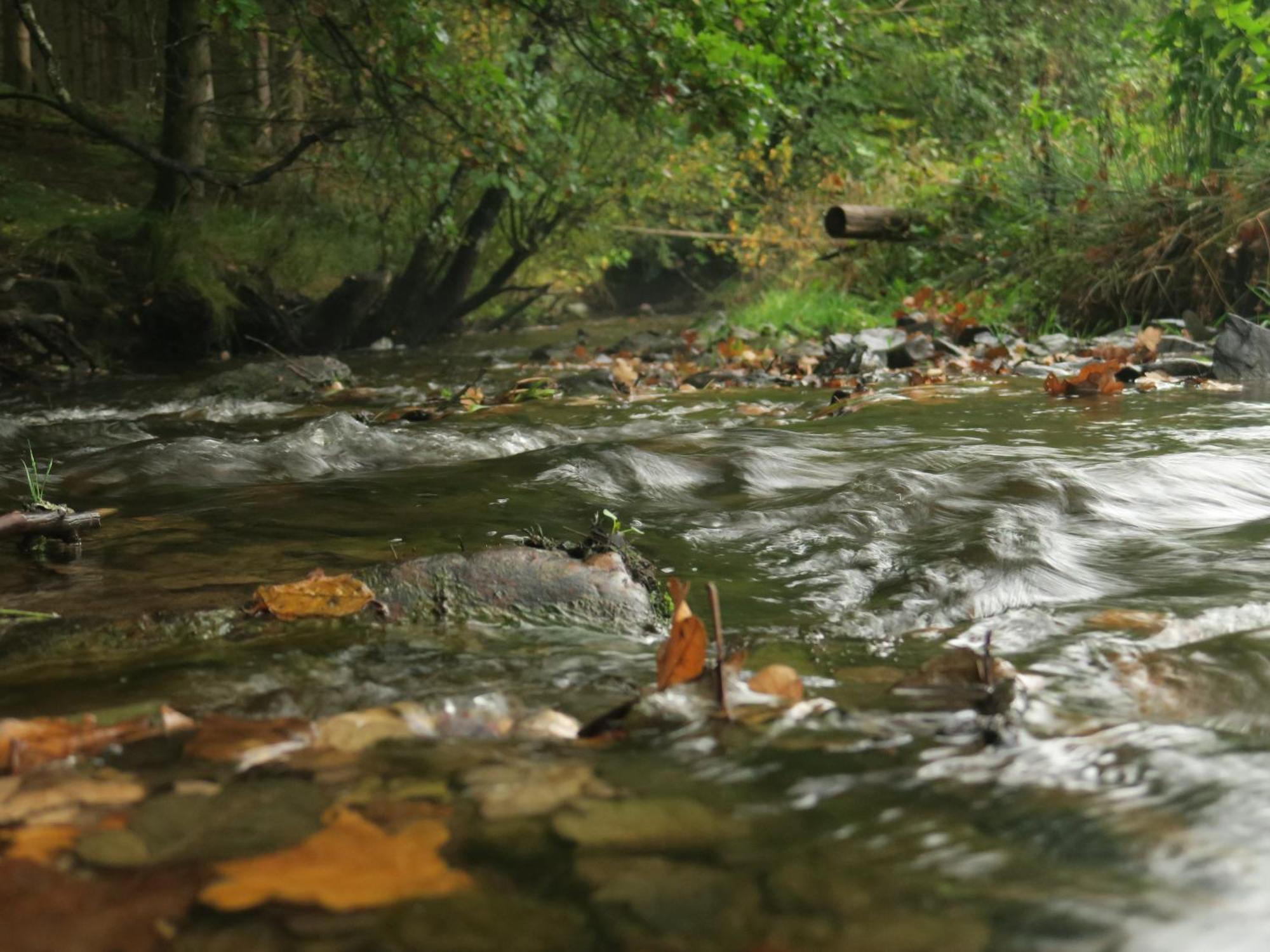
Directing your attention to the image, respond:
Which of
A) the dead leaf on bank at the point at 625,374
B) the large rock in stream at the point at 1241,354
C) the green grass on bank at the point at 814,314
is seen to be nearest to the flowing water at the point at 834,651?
the large rock in stream at the point at 1241,354

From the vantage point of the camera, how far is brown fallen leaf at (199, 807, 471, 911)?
3.17 ft

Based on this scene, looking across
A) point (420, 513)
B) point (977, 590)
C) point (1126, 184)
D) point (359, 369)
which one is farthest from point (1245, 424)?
point (359, 369)

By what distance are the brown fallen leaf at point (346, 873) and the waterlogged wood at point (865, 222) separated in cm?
1077

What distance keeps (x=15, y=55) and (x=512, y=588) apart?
16.2 metres

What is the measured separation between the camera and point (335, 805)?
1156 millimetres

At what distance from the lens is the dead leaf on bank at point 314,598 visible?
6.21 ft

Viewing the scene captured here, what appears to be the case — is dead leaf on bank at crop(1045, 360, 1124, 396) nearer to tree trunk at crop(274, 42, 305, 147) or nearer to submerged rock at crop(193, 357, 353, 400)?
submerged rock at crop(193, 357, 353, 400)

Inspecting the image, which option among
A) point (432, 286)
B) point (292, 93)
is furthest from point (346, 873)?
point (292, 93)

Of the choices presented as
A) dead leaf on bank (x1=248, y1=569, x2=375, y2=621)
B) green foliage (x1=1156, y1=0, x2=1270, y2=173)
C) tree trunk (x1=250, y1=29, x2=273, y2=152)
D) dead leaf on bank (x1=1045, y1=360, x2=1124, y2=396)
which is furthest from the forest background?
dead leaf on bank (x1=248, y1=569, x2=375, y2=621)

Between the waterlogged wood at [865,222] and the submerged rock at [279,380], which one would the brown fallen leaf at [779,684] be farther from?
the waterlogged wood at [865,222]

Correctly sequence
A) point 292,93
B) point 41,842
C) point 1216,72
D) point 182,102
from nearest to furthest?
point 41,842
point 1216,72
point 182,102
point 292,93

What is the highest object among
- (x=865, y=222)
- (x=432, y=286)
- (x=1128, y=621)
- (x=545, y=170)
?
(x=545, y=170)

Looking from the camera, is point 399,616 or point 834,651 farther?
point 399,616

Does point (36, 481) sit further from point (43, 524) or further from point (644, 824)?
point (644, 824)
